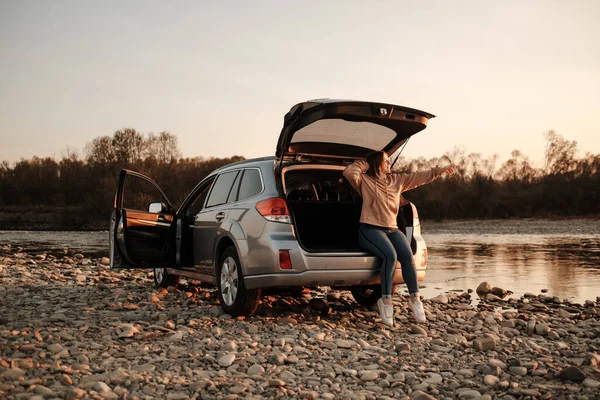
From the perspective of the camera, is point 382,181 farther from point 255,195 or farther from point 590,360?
point 590,360

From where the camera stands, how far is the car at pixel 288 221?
19.3 feet

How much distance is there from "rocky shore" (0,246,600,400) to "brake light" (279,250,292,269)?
2.15 ft

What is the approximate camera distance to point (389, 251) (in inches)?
243

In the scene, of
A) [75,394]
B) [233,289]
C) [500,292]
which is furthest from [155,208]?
[500,292]

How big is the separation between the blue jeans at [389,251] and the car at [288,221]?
0.10 meters

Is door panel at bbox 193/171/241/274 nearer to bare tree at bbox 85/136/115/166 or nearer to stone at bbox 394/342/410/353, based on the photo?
stone at bbox 394/342/410/353

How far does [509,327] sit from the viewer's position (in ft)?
21.2

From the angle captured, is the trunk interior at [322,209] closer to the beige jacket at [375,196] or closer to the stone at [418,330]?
the beige jacket at [375,196]

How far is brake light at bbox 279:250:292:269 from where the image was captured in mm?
5809

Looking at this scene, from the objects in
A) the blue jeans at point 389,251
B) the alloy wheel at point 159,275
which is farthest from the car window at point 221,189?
the alloy wheel at point 159,275

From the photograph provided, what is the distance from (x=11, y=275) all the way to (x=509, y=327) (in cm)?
874

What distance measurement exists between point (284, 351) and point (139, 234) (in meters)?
3.44

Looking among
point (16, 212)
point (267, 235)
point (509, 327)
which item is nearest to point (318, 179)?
point (267, 235)

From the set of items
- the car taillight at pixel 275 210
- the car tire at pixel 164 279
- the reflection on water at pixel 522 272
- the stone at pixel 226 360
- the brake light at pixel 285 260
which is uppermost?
the car taillight at pixel 275 210
